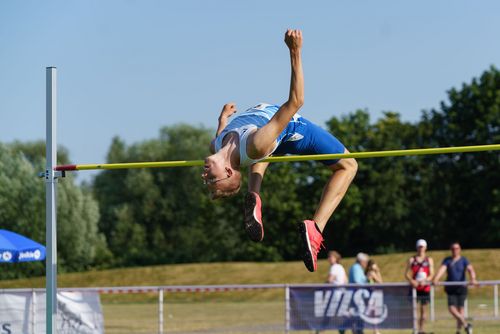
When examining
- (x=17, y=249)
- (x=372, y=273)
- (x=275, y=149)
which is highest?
(x=275, y=149)

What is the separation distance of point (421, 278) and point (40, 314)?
5672 mm

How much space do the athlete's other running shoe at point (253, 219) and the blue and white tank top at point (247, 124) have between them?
480 millimetres

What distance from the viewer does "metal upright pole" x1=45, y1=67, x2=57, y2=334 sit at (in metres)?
7.54

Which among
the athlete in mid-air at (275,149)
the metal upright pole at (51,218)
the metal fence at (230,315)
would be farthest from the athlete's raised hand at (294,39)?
the metal fence at (230,315)

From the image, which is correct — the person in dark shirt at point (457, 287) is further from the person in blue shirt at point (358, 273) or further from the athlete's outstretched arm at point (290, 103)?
the athlete's outstretched arm at point (290, 103)

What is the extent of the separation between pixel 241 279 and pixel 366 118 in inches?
873

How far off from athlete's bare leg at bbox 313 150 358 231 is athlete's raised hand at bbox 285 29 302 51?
1133mm

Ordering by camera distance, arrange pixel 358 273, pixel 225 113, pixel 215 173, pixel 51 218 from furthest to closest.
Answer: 1. pixel 358 273
2. pixel 225 113
3. pixel 51 218
4. pixel 215 173

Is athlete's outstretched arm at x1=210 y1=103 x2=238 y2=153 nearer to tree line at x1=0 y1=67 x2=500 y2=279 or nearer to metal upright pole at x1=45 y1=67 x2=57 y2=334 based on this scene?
metal upright pole at x1=45 y1=67 x2=57 y2=334

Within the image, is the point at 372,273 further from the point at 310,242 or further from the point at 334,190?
the point at 310,242

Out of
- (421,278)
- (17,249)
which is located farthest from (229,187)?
(421,278)

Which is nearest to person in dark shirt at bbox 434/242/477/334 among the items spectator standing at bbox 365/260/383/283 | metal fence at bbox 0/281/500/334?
metal fence at bbox 0/281/500/334

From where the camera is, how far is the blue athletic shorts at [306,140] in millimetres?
6871

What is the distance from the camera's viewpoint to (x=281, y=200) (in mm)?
56500
